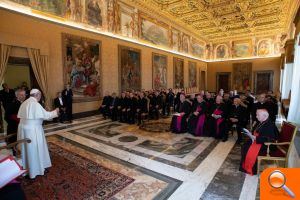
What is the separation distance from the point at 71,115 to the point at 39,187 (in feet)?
19.2

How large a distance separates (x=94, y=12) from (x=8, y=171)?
388 inches

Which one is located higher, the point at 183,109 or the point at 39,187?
the point at 183,109

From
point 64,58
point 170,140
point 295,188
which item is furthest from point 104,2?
point 295,188

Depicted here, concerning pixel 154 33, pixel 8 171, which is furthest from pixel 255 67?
pixel 8 171

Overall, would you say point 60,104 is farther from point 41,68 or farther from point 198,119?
point 198,119

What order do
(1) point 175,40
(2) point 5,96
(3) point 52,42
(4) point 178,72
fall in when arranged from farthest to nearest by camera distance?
(4) point 178,72 → (1) point 175,40 → (3) point 52,42 → (2) point 5,96

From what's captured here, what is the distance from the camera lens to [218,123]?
6.25 m

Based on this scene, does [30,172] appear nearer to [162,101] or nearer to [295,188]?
[295,188]

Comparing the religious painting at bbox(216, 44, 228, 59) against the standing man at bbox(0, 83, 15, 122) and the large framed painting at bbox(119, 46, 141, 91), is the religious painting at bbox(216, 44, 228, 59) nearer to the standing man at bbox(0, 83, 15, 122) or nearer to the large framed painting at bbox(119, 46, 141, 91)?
the large framed painting at bbox(119, 46, 141, 91)

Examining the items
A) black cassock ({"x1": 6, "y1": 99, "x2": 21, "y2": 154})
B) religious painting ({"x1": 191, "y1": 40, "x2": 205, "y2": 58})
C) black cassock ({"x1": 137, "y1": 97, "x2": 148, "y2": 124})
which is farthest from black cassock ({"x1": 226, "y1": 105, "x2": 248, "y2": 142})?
religious painting ({"x1": 191, "y1": 40, "x2": 205, "y2": 58})

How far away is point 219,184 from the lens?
3.44m

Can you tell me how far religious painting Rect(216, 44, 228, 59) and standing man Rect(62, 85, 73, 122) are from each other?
66.5ft

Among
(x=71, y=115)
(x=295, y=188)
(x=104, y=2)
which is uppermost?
(x=104, y=2)

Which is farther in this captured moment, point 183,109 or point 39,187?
point 183,109
